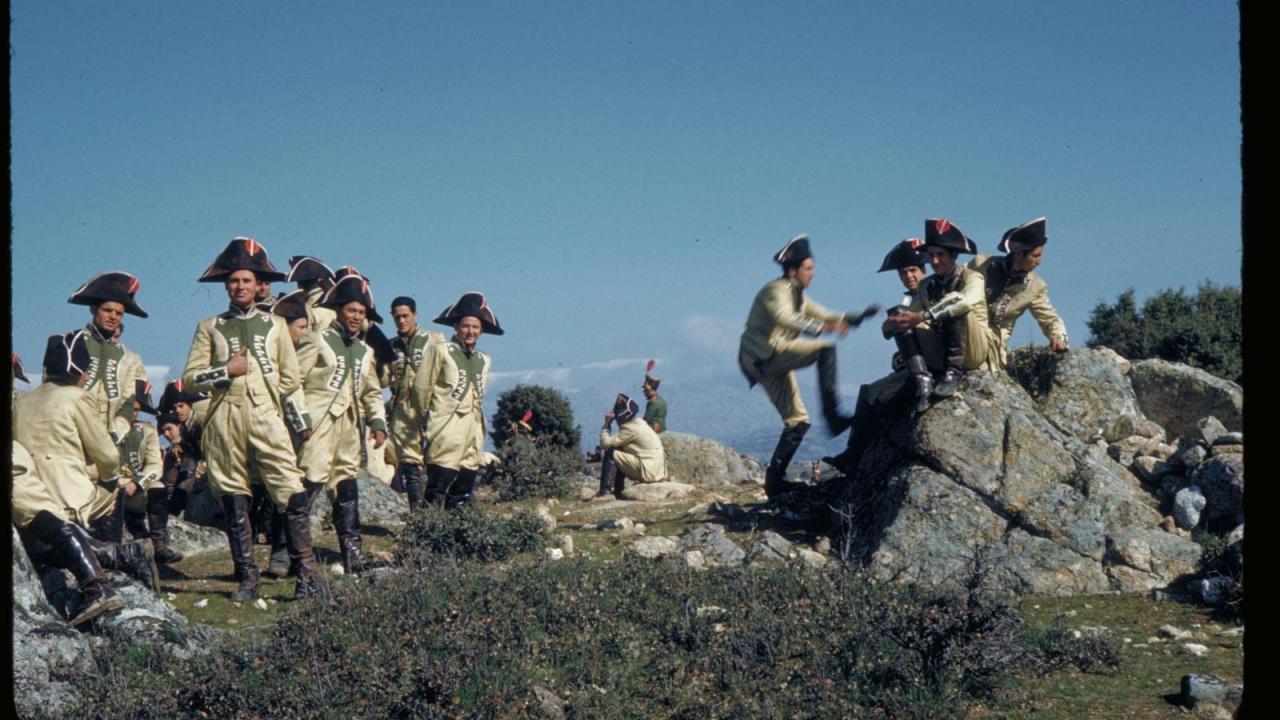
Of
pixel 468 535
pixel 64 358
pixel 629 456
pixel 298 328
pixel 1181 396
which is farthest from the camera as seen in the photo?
pixel 629 456

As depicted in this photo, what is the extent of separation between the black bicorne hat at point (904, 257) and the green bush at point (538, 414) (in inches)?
410

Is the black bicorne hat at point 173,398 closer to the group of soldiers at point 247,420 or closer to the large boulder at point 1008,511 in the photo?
the group of soldiers at point 247,420

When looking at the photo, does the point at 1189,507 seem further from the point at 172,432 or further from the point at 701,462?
the point at 172,432

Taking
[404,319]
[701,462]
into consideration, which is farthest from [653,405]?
[404,319]

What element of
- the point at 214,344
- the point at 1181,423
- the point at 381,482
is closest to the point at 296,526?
the point at 214,344

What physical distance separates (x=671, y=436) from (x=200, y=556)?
919cm

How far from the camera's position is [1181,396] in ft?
44.5

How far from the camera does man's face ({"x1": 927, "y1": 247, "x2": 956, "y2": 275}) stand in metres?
10.1

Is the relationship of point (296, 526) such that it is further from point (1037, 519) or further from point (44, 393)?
point (1037, 519)

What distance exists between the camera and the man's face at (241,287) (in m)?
8.99

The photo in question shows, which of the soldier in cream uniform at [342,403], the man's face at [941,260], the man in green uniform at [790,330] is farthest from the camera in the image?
the man's face at [941,260]

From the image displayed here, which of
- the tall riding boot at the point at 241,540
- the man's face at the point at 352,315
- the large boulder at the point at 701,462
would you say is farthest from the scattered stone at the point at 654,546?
the large boulder at the point at 701,462

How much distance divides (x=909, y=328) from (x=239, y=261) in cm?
566

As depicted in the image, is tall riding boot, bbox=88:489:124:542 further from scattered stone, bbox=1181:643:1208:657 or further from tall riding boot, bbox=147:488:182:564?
scattered stone, bbox=1181:643:1208:657
